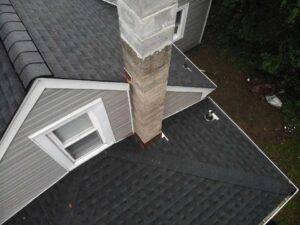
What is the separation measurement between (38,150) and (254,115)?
10.5m

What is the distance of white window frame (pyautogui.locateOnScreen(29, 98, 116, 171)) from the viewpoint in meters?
5.41

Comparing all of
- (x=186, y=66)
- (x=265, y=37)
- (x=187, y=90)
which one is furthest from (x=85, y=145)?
(x=265, y=37)

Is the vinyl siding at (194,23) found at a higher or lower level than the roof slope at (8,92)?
lower

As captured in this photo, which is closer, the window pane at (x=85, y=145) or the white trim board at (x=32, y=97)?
the white trim board at (x=32, y=97)

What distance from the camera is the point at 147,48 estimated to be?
4516 millimetres

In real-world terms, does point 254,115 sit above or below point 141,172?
below

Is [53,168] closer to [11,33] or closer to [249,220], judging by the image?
[11,33]

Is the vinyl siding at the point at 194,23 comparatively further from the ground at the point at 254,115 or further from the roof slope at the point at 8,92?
the roof slope at the point at 8,92

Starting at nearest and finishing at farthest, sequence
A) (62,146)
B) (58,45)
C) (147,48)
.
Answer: (147,48), (58,45), (62,146)

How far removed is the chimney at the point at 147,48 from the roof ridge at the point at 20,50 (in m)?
1.47

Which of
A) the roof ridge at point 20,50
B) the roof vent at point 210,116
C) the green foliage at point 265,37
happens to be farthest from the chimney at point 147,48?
the green foliage at point 265,37

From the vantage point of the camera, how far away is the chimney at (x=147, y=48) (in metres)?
3.97

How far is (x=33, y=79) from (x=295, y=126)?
12179 mm

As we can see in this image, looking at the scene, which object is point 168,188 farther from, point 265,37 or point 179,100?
point 265,37
